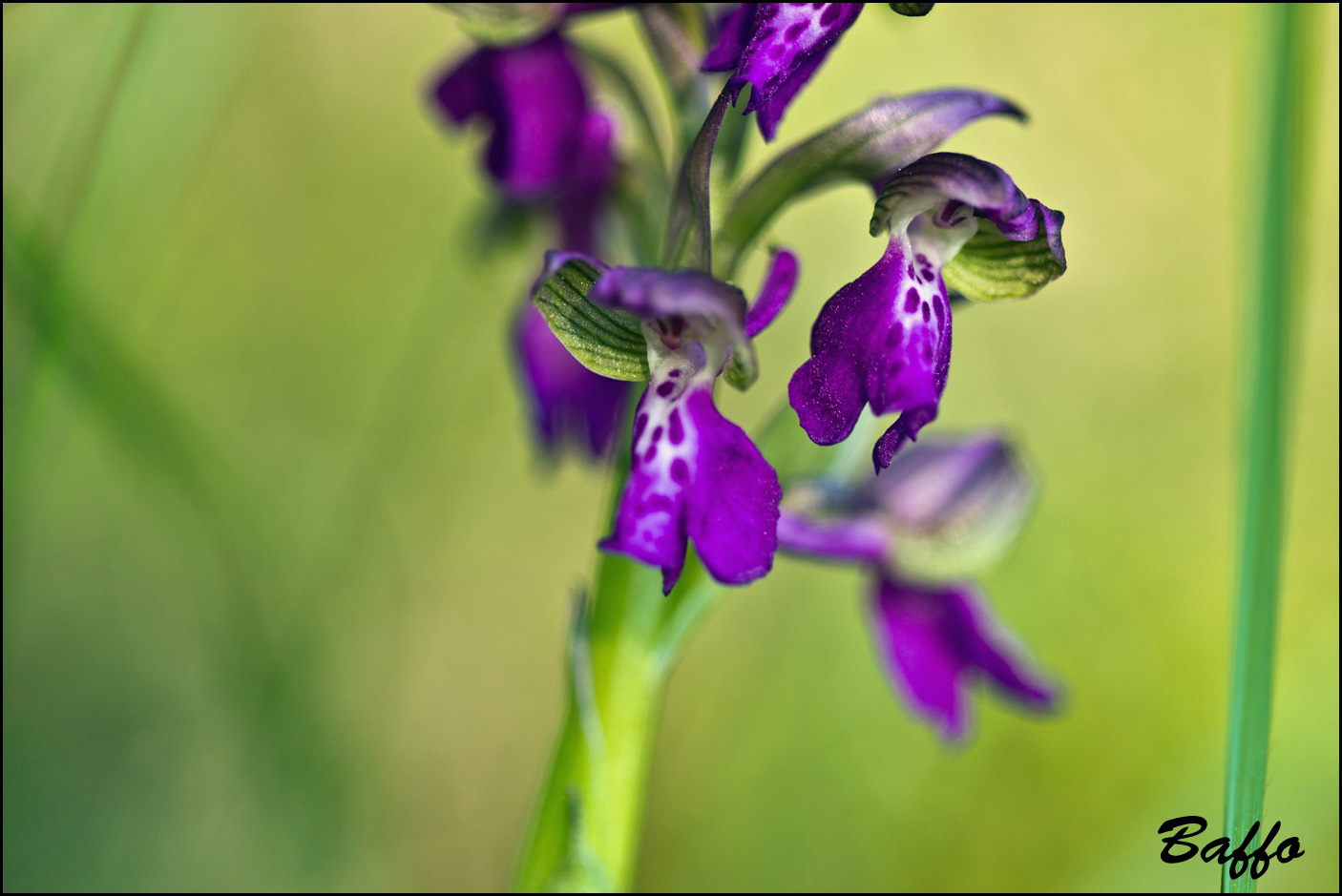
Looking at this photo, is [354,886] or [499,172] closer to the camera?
[499,172]

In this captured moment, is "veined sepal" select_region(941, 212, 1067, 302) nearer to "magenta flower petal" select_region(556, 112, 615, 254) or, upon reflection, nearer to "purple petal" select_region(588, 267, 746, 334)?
"purple petal" select_region(588, 267, 746, 334)

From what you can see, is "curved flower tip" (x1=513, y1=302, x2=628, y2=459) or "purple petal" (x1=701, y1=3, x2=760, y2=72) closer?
"purple petal" (x1=701, y1=3, x2=760, y2=72)

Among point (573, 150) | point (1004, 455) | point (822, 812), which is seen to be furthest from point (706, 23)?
point (822, 812)

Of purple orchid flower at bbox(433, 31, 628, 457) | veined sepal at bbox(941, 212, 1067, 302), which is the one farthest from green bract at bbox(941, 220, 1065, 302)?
purple orchid flower at bbox(433, 31, 628, 457)

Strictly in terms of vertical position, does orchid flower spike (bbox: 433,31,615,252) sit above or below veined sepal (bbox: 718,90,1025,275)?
above

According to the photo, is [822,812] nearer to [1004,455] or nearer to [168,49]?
[1004,455]

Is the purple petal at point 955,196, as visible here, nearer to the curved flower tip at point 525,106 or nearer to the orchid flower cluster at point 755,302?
the orchid flower cluster at point 755,302

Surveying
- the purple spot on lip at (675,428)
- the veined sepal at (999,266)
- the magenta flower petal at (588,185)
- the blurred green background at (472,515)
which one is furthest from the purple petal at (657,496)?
the blurred green background at (472,515)

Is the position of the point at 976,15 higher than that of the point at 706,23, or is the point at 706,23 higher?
the point at 976,15
